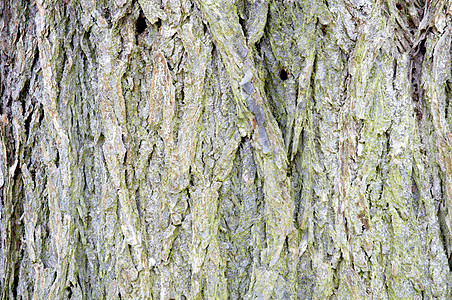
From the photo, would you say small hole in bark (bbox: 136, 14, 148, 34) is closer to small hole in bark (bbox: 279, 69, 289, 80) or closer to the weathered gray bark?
the weathered gray bark

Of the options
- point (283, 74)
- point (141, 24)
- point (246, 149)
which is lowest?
point (246, 149)

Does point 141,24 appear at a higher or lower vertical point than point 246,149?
higher

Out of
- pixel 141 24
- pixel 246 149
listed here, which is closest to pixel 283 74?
pixel 246 149

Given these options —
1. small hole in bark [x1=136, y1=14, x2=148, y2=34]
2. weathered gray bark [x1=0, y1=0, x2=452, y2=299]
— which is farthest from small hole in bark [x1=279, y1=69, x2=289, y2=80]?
small hole in bark [x1=136, y1=14, x2=148, y2=34]

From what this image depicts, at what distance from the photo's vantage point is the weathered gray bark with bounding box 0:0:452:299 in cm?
103

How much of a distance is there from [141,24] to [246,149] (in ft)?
1.51

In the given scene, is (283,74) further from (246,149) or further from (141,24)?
(141,24)

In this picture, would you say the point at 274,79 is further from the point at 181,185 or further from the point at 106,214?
the point at 106,214

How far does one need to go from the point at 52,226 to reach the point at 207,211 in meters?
0.46

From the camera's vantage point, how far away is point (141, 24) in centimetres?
108

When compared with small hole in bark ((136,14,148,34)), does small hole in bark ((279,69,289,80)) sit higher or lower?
lower

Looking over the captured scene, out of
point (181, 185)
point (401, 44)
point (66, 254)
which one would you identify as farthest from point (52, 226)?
point (401, 44)

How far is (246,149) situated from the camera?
106 centimetres

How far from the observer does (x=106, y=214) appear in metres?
1.08
